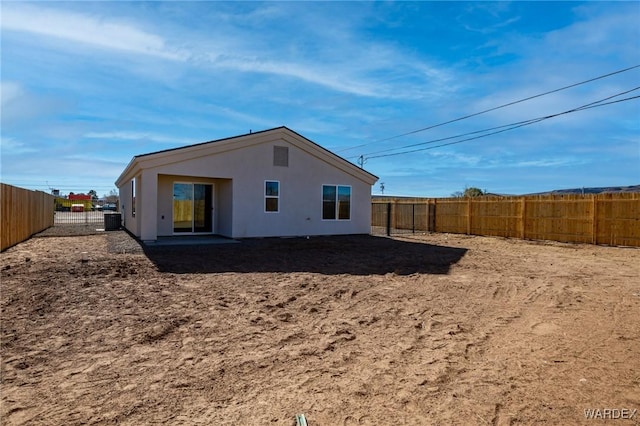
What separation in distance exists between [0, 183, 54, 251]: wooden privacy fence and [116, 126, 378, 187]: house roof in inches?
147

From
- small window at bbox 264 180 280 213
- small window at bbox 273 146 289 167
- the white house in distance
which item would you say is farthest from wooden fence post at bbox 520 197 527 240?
small window at bbox 264 180 280 213

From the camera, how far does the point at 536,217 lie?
16.9m

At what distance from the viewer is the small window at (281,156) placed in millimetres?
15672

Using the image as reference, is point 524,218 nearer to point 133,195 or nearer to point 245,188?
point 245,188

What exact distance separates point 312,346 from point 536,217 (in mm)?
15769

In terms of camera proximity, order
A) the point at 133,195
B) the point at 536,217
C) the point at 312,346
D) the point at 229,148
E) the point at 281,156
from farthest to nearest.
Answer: the point at 536,217 → the point at 133,195 → the point at 281,156 → the point at 229,148 → the point at 312,346

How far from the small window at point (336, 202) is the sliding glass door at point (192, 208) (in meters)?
4.79

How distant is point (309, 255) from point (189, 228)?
6764 millimetres

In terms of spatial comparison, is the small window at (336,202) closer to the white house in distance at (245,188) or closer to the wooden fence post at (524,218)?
the white house in distance at (245,188)

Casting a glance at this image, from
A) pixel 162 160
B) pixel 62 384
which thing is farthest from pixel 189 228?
pixel 62 384

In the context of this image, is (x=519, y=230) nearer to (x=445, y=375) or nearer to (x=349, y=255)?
(x=349, y=255)

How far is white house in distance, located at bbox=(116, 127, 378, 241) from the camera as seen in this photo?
45.6ft

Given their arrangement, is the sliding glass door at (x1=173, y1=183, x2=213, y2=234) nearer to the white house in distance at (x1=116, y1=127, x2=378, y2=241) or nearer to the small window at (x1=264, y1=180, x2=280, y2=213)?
the white house in distance at (x1=116, y1=127, x2=378, y2=241)

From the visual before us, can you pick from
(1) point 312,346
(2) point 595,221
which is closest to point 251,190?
(1) point 312,346
